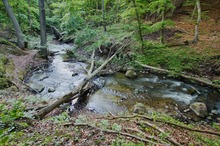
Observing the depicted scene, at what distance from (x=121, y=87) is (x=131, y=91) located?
0.69 m

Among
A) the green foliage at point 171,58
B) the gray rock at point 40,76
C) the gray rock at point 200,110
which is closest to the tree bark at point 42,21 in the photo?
the gray rock at point 40,76

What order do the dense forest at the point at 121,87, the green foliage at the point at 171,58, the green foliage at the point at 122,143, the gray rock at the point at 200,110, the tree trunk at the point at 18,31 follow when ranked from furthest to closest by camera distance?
1. the tree trunk at the point at 18,31
2. the green foliage at the point at 171,58
3. the gray rock at the point at 200,110
4. the dense forest at the point at 121,87
5. the green foliage at the point at 122,143

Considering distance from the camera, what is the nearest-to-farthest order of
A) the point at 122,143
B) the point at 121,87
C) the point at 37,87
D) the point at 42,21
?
the point at 122,143 → the point at 37,87 → the point at 121,87 → the point at 42,21

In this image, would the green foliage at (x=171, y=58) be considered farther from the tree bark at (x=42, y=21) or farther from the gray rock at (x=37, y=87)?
the tree bark at (x=42, y=21)

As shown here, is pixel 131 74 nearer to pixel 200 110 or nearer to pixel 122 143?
pixel 200 110

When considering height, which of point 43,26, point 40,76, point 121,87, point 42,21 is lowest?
point 121,87

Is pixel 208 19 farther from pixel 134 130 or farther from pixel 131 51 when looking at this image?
pixel 134 130

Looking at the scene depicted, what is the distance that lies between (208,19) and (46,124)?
15595 mm

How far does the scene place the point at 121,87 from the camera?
8.89m

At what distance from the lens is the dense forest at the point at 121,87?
380 cm

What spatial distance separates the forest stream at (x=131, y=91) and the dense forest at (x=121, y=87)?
0.04 m

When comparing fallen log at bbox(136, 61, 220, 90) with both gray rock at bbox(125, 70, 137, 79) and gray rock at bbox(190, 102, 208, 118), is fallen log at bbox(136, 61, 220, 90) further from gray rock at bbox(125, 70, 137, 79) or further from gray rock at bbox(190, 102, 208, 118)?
gray rock at bbox(190, 102, 208, 118)

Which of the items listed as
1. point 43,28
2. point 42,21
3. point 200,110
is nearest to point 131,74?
point 200,110

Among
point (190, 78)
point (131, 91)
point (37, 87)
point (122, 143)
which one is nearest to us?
point (122, 143)
